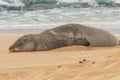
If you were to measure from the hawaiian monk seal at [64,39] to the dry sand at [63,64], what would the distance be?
18 cm

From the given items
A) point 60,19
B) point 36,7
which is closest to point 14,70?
point 60,19

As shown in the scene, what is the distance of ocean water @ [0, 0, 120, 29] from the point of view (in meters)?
10.5

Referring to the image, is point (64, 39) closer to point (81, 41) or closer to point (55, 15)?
point (81, 41)

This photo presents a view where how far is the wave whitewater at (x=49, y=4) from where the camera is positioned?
52.1 feet

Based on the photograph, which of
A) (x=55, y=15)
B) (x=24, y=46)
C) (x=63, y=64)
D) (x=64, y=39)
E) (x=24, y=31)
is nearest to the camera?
(x=63, y=64)

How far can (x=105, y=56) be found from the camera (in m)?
5.77

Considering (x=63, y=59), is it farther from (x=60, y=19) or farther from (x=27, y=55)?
(x=60, y=19)

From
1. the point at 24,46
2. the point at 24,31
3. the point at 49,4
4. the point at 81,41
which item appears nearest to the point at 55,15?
the point at 24,31

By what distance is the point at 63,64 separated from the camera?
522cm

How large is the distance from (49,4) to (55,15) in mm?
4044

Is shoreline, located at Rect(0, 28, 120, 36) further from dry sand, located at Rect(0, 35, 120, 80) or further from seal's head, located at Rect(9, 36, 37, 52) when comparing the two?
seal's head, located at Rect(9, 36, 37, 52)

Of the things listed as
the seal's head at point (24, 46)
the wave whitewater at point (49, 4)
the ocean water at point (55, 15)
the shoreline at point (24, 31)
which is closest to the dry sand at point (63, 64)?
the seal's head at point (24, 46)

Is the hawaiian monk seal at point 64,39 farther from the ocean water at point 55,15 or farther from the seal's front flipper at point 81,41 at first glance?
the ocean water at point 55,15

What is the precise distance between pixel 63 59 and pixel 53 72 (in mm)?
988
